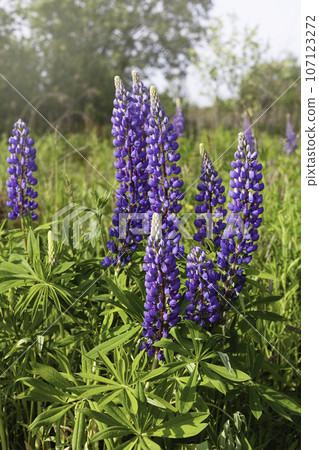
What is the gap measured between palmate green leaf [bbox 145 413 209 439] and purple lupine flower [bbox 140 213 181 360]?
0.78 ft

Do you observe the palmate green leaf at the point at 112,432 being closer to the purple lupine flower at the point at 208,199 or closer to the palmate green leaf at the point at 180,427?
the palmate green leaf at the point at 180,427

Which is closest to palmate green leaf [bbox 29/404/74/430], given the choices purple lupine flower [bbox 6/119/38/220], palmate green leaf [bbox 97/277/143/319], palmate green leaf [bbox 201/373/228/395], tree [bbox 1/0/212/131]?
palmate green leaf [bbox 97/277/143/319]

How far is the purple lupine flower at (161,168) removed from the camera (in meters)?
1.83

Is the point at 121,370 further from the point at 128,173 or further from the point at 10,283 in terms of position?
the point at 128,173

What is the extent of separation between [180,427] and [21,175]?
154cm

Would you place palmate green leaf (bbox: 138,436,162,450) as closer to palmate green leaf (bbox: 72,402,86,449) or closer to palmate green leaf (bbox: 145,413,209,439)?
palmate green leaf (bbox: 145,413,209,439)

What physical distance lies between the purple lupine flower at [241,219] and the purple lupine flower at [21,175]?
3.64 feet

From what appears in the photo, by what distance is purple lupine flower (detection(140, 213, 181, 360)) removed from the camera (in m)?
1.56

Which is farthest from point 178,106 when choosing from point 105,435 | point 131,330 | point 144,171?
point 105,435

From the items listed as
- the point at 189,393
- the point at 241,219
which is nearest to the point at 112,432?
the point at 189,393

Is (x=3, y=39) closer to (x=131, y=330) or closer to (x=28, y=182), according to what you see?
(x=28, y=182)

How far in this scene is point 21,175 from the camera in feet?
8.07

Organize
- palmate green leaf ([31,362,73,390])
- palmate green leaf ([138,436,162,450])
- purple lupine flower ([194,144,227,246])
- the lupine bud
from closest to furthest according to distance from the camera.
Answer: palmate green leaf ([138,436,162,450]) → palmate green leaf ([31,362,73,390]) → the lupine bud → purple lupine flower ([194,144,227,246])

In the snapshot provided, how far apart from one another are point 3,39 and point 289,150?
47.3 ft
